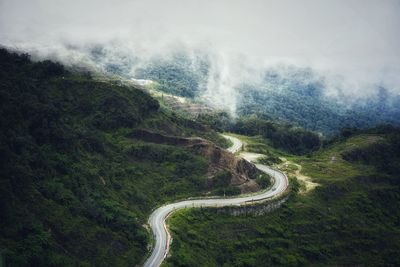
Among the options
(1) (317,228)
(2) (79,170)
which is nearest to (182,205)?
(2) (79,170)

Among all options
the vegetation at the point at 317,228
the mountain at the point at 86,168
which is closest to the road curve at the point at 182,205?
the vegetation at the point at 317,228

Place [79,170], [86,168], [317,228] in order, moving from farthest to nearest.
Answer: [317,228] → [86,168] → [79,170]

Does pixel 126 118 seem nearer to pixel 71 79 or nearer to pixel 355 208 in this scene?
pixel 71 79

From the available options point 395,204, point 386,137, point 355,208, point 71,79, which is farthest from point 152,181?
point 386,137

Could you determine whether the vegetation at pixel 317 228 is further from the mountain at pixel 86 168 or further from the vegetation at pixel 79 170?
the vegetation at pixel 79 170

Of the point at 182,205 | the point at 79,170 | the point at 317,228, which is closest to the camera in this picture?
the point at 79,170

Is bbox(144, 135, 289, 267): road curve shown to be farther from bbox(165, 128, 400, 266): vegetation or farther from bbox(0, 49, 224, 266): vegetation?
bbox(0, 49, 224, 266): vegetation

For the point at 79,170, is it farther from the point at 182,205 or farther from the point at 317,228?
the point at 317,228

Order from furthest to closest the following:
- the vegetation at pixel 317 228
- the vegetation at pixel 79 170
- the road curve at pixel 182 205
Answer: the vegetation at pixel 317 228 < the road curve at pixel 182 205 < the vegetation at pixel 79 170
